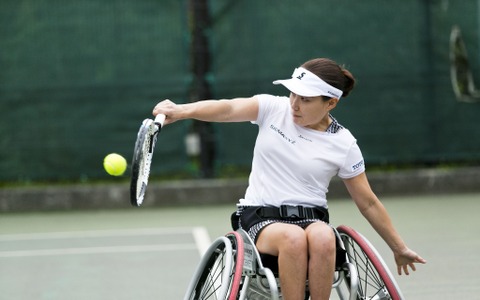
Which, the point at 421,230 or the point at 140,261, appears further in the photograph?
the point at 421,230

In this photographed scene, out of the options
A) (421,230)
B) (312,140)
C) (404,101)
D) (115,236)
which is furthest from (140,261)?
(404,101)

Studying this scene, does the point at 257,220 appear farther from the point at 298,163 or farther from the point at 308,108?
the point at 308,108

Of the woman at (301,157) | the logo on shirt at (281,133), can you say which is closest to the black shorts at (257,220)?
the woman at (301,157)

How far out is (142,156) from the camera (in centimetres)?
347

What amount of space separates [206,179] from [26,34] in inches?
74.9

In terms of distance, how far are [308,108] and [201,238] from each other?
129 inches

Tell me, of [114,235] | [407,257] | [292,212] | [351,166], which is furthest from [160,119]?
[114,235]

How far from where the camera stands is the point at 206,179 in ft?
28.3

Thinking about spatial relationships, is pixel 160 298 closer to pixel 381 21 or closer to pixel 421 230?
pixel 421 230

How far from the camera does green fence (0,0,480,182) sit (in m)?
8.45

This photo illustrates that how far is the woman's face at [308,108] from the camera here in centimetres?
383

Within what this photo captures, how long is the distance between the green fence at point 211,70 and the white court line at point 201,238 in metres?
1.31

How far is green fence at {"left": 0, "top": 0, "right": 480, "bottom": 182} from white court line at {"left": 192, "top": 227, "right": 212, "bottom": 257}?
1.31 metres

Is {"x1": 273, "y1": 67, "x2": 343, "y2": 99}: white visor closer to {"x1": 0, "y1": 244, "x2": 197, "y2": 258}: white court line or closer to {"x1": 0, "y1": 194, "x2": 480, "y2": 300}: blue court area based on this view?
{"x1": 0, "y1": 194, "x2": 480, "y2": 300}: blue court area
